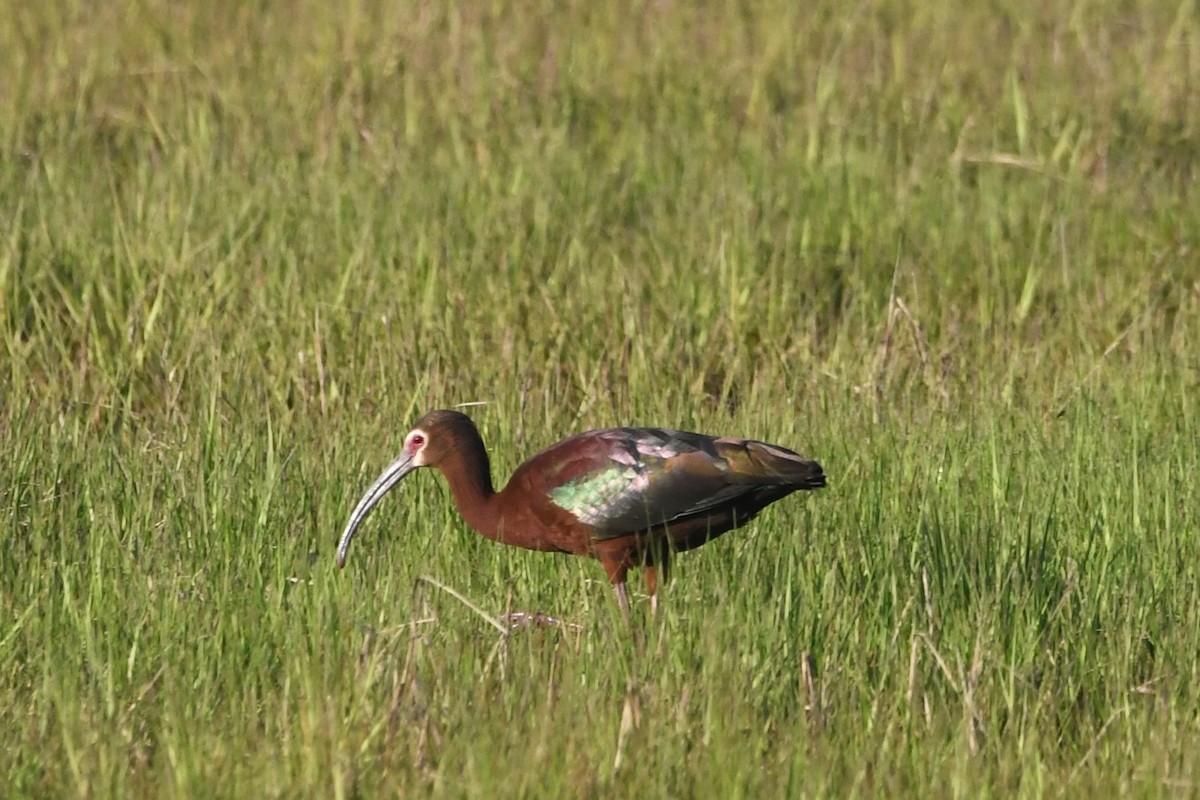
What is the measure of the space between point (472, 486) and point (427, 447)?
15 centimetres

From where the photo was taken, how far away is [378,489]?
4809 millimetres

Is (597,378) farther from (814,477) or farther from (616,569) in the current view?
(814,477)

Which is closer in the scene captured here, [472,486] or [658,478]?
[658,478]

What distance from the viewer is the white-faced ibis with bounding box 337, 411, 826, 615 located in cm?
450

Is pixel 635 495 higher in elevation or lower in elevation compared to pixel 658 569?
higher

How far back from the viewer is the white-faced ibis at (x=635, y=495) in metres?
4.50

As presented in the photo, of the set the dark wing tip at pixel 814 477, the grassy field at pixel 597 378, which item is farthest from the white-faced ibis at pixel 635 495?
the grassy field at pixel 597 378

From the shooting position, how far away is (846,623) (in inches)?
160

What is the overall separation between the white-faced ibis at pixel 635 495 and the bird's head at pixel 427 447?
3.8 inches

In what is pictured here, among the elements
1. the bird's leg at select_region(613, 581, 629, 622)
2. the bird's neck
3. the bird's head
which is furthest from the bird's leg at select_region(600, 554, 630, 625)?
the bird's head

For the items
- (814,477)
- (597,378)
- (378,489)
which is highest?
(814,477)

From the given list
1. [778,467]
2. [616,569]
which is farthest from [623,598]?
[778,467]

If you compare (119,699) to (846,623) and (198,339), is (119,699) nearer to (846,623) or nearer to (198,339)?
(846,623)

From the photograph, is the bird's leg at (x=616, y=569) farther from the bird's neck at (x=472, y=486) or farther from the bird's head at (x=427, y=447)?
the bird's head at (x=427, y=447)
